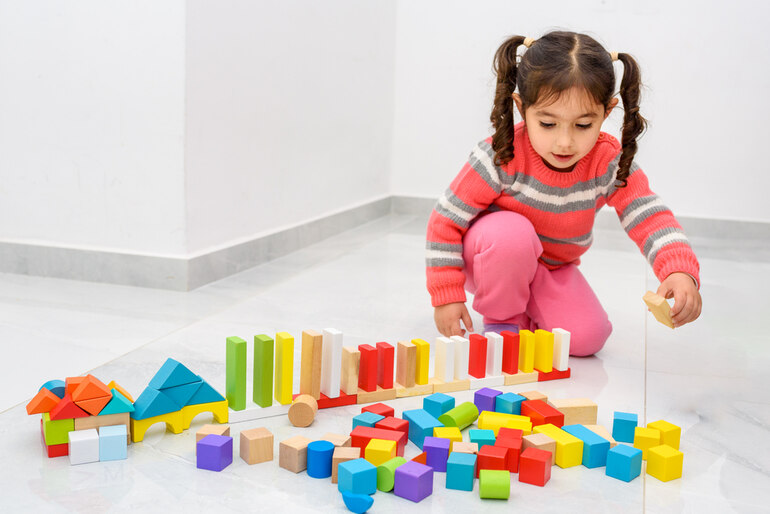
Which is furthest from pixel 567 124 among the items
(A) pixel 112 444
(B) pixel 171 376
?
(A) pixel 112 444

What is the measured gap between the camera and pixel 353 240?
256 cm

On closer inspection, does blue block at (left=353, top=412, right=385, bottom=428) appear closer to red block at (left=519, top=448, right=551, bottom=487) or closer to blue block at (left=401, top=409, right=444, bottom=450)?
blue block at (left=401, top=409, right=444, bottom=450)

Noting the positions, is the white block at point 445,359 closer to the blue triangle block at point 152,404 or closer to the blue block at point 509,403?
the blue block at point 509,403

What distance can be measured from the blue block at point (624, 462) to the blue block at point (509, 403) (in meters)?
0.17

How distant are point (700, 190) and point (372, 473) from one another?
2.42 meters

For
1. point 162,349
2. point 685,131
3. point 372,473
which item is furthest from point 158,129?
point 685,131

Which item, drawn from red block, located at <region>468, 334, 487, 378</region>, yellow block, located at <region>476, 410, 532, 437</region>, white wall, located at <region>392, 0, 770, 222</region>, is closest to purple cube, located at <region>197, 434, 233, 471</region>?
yellow block, located at <region>476, 410, 532, 437</region>

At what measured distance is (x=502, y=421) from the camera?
1.04 metres

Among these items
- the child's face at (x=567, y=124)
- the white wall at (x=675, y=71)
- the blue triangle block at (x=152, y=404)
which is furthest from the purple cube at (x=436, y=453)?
the white wall at (x=675, y=71)

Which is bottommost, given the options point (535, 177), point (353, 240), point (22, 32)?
point (353, 240)

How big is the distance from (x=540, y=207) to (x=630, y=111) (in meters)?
0.23

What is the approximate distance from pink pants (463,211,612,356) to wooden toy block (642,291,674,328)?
200 millimetres

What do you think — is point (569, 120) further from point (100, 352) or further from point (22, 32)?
point (22, 32)

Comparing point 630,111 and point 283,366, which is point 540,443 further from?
point 630,111
